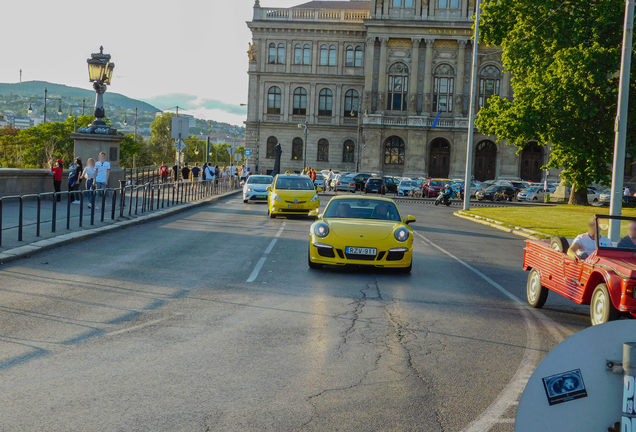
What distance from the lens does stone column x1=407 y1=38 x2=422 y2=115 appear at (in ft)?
277

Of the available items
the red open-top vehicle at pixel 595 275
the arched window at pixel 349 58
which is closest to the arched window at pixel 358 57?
the arched window at pixel 349 58

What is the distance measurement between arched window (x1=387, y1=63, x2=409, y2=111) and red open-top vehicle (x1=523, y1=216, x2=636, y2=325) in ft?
253

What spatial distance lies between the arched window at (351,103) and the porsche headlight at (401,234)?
270 feet

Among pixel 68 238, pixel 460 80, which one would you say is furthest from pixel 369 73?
pixel 68 238

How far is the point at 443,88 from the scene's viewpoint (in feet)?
281

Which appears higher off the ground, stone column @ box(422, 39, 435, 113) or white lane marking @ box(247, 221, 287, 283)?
stone column @ box(422, 39, 435, 113)

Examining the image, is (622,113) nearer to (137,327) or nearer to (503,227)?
(503,227)

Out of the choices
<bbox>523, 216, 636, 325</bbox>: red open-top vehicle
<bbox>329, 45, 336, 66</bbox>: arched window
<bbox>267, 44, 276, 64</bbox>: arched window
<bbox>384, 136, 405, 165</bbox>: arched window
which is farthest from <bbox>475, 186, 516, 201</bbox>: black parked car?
<bbox>523, 216, 636, 325</bbox>: red open-top vehicle

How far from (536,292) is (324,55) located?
86965mm

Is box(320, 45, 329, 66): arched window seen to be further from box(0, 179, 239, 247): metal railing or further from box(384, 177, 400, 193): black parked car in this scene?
box(0, 179, 239, 247): metal railing

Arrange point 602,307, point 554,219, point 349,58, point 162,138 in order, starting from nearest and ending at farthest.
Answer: point 602,307, point 554,219, point 349,58, point 162,138

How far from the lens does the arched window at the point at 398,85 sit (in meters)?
85.8

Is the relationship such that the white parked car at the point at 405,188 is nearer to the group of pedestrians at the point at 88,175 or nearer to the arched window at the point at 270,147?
the arched window at the point at 270,147

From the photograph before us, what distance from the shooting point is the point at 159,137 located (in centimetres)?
14138
